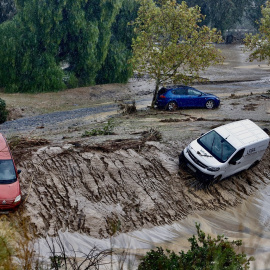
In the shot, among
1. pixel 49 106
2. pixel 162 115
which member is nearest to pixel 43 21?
pixel 49 106

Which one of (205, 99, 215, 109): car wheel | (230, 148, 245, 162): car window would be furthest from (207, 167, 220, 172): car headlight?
(205, 99, 215, 109): car wheel

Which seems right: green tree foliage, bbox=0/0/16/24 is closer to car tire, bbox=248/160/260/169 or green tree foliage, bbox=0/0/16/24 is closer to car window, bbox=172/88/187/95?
car window, bbox=172/88/187/95

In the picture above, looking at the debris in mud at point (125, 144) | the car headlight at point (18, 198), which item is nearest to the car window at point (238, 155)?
the debris in mud at point (125, 144)

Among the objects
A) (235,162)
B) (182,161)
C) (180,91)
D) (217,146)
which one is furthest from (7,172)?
(180,91)

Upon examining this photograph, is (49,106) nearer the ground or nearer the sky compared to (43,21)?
nearer the ground

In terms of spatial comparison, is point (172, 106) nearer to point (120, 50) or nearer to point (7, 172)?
point (120, 50)

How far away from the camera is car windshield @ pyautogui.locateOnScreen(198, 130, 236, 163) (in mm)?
13648

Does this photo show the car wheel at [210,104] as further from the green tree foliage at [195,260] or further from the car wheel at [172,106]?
the green tree foliage at [195,260]

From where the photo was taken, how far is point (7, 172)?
11266 mm

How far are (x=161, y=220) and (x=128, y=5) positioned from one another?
88.5 feet

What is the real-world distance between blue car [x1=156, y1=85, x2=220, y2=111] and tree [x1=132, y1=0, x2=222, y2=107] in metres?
0.73

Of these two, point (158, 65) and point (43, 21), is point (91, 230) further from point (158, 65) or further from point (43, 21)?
point (43, 21)

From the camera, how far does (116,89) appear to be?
34000mm

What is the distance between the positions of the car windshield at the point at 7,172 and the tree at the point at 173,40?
12938mm
